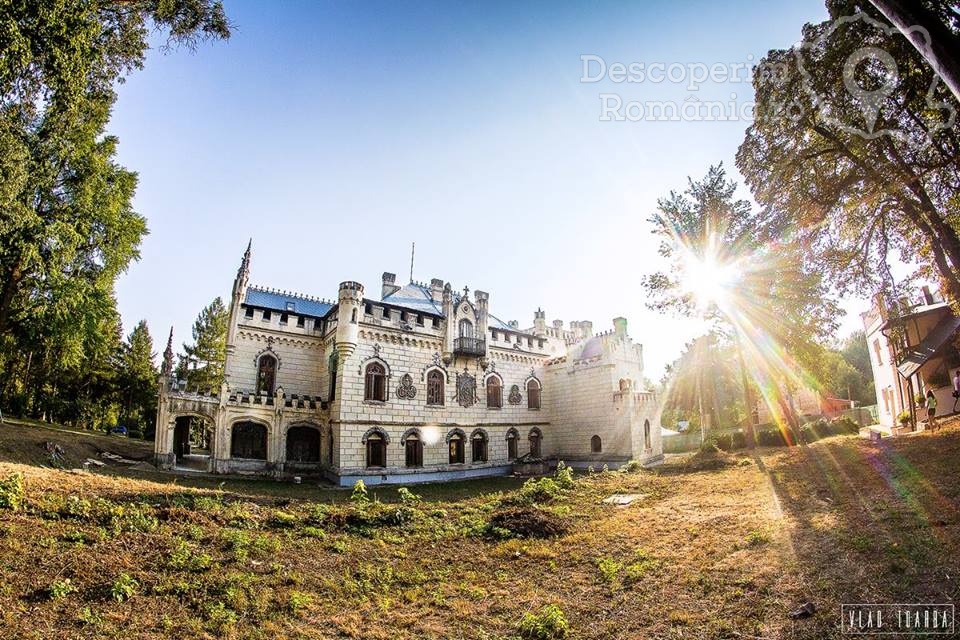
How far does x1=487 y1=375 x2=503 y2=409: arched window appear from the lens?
27281 mm

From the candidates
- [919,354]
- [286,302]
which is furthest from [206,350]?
[919,354]

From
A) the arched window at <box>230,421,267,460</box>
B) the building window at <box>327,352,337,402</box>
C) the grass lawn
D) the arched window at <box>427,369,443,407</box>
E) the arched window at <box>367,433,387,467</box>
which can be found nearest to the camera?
the grass lawn

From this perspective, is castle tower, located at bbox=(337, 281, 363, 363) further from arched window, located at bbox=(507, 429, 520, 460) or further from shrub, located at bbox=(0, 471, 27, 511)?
shrub, located at bbox=(0, 471, 27, 511)

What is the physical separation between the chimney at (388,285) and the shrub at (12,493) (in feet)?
62.5

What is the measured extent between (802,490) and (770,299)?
11.2 meters

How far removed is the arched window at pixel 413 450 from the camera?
23.3 meters

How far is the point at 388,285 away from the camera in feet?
93.6

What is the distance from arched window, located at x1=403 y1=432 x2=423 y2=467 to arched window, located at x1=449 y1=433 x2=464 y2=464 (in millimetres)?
2034

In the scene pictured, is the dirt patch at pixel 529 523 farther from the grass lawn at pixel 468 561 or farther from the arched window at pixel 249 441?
the arched window at pixel 249 441

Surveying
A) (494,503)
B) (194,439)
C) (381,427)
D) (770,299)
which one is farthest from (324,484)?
(194,439)

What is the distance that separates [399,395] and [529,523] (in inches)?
503

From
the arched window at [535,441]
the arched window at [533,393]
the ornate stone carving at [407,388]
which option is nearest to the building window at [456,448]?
the ornate stone carving at [407,388]

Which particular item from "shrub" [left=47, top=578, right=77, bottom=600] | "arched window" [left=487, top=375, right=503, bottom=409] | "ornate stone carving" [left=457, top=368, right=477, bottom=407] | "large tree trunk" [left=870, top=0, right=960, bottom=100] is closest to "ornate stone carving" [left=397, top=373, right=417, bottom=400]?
"ornate stone carving" [left=457, top=368, right=477, bottom=407]

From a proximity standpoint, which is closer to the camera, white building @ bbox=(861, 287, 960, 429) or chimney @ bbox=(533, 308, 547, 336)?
white building @ bbox=(861, 287, 960, 429)
